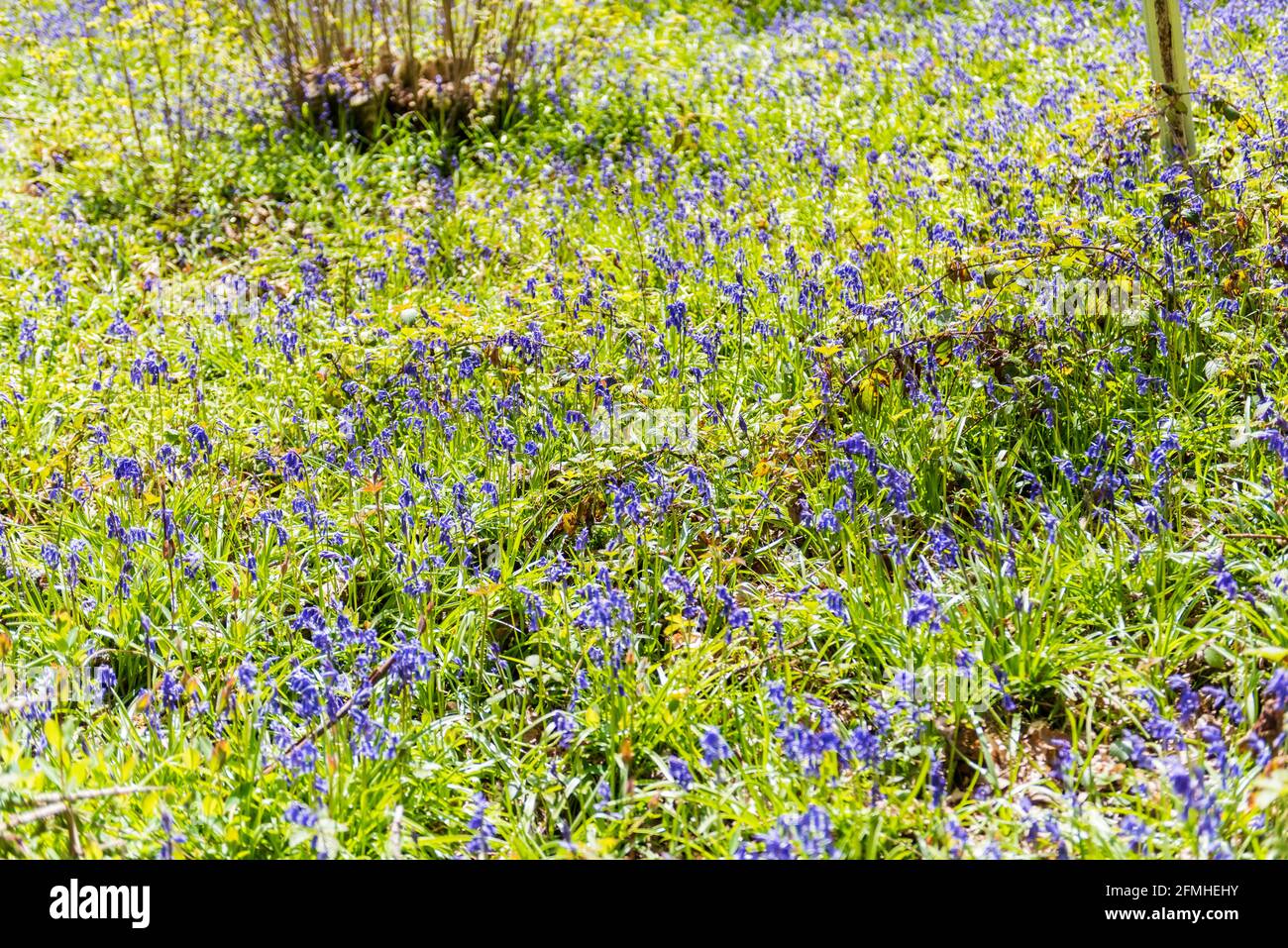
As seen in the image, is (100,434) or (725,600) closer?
(725,600)

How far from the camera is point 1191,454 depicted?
3.37 meters

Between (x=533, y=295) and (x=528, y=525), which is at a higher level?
(x=533, y=295)

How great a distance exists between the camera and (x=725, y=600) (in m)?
2.60

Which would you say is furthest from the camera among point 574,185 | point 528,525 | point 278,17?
point 278,17

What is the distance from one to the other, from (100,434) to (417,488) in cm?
121

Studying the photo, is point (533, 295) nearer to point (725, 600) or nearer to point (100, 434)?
point (100, 434)

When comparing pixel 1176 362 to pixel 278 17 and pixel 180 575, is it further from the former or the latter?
pixel 278 17

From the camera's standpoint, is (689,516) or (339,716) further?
(689,516)

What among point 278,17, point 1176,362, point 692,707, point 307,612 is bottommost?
point 692,707
